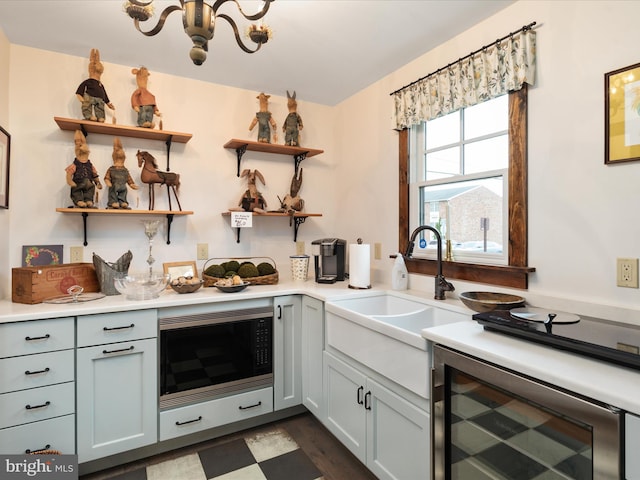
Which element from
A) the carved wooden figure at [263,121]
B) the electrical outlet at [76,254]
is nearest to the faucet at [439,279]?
the carved wooden figure at [263,121]

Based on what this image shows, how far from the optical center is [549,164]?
1595mm

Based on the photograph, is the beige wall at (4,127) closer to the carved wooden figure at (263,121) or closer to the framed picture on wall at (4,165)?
the framed picture on wall at (4,165)

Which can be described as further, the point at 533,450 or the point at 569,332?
the point at 569,332

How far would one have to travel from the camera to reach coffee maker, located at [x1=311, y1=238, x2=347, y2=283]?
8.48ft

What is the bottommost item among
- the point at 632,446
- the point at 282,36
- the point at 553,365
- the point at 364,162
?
the point at 632,446

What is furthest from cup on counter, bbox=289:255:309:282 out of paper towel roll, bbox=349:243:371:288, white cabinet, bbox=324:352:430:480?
white cabinet, bbox=324:352:430:480

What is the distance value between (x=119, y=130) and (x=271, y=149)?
3.46ft

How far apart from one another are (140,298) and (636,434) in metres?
2.09

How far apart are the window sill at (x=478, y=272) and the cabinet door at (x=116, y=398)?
64.8 inches

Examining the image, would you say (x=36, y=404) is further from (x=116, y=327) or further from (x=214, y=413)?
(x=214, y=413)

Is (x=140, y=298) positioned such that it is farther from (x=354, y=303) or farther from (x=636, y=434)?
(x=636, y=434)

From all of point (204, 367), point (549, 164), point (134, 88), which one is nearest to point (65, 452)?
point (204, 367)

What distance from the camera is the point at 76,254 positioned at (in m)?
2.24

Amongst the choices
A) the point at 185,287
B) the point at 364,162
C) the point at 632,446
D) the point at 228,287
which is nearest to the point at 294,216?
the point at 364,162
